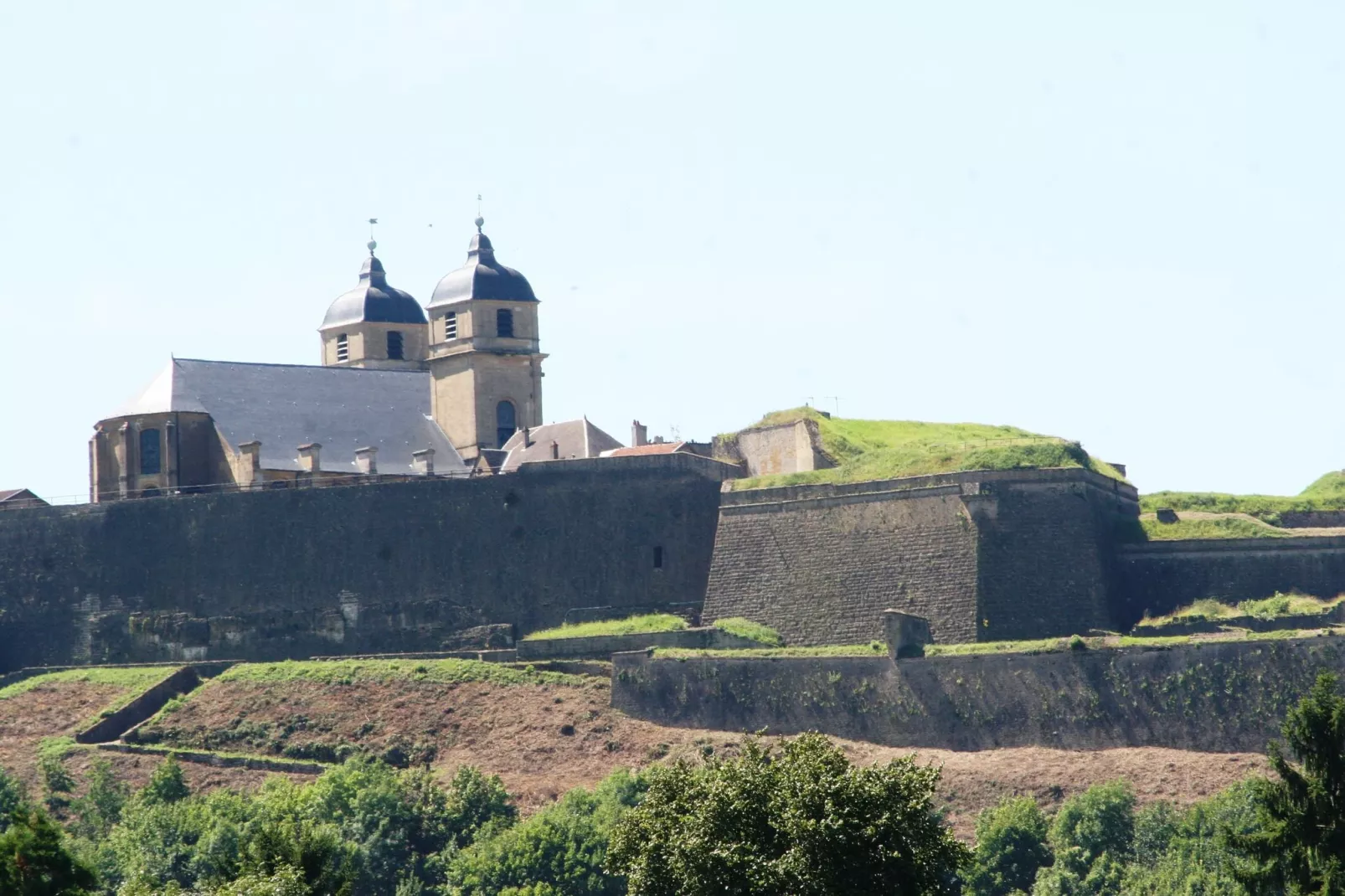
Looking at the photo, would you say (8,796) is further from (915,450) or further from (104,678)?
(915,450)

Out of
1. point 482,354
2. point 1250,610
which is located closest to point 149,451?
point 482,354

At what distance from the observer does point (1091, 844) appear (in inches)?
2031

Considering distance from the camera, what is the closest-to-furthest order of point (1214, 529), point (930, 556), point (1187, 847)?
point (1187, 847) < point (930, 556) < point (1214, 529)

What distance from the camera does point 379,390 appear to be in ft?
249

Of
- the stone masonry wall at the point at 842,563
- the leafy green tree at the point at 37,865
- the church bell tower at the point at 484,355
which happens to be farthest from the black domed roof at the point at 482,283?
the leafy green tree at the point at 37,865

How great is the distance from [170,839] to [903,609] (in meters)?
16.2

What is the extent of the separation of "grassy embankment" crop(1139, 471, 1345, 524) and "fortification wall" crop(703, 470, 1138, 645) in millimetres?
809

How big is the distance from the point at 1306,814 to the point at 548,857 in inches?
781

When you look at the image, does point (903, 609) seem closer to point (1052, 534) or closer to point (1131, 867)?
point (1052, 534)

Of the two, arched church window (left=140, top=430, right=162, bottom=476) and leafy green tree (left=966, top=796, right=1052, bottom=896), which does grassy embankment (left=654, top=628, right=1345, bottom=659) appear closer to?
leafy green tree (left=966, top=796, right=1052, bottom=896)

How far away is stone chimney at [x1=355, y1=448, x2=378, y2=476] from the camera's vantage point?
72.2m

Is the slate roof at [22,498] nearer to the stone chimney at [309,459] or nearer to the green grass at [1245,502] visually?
the stone chimney at [309,459]

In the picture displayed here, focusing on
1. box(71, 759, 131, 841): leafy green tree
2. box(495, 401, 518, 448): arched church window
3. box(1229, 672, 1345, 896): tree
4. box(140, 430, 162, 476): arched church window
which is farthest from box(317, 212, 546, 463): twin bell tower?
box(1229, 672, 1345, 896): tree

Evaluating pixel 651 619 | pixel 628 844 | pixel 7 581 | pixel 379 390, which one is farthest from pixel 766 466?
pixel 628 844
